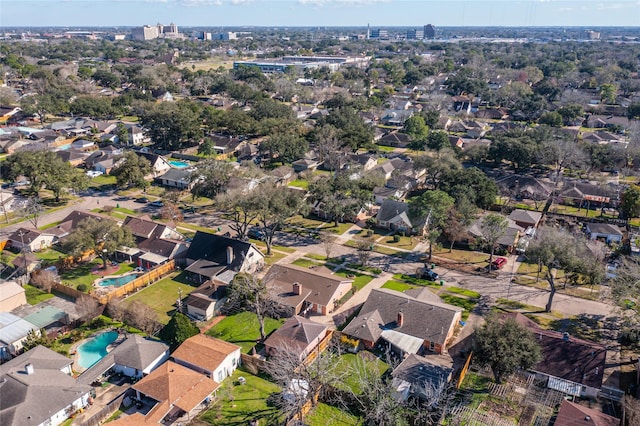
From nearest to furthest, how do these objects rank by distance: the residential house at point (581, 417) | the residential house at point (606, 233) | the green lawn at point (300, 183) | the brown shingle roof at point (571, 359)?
the residential house at point (581, 417), the brown shingle roof at point (571, 359), the residential house at point (606, 233), the green lawn at point (300, 183)

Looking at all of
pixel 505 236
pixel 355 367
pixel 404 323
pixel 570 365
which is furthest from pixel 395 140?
pixel 355 367

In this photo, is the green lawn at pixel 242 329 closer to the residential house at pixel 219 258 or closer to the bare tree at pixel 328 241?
the residential house at pixel 219 258

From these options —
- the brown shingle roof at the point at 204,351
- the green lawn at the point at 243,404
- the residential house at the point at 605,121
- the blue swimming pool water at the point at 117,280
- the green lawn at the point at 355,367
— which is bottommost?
the green lawn at the point at 243,404

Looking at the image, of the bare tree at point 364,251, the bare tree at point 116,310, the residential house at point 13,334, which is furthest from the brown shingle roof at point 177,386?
the bare tree at point 364,251

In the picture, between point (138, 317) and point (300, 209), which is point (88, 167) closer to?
point (300, 209)

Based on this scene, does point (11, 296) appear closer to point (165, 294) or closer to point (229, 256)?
point (165, 294)
